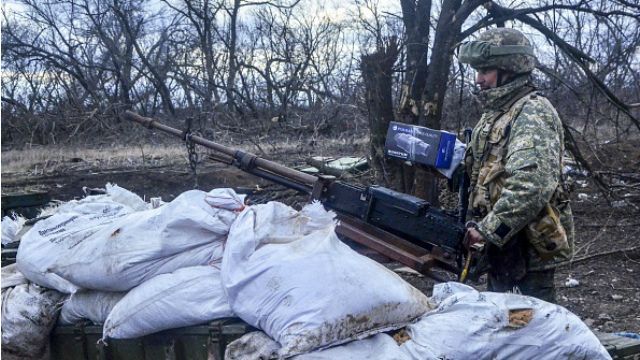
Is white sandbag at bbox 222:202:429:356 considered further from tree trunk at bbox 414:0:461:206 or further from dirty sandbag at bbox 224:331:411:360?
tree trunk at bbox 414:0:461:206

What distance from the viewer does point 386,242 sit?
140 inches

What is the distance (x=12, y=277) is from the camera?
148 inches

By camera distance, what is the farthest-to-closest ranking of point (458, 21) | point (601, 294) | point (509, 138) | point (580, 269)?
point (458, 21), point (580, 269), point (601, 294), point (509, 138)

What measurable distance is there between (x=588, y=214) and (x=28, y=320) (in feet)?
20.2

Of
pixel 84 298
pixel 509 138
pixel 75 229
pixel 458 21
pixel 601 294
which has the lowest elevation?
pixel 601 294

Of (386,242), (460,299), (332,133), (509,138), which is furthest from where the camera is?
(332,133)

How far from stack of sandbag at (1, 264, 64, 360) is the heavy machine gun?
55.1 inches

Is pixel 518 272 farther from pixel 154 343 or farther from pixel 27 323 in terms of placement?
pixel 27 323

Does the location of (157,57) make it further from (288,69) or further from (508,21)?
(508,21)

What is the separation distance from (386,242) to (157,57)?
21260mm

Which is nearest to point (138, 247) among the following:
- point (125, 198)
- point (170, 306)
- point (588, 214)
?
point (170, 306)

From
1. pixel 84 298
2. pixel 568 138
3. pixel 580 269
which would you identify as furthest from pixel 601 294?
pixel 84 298

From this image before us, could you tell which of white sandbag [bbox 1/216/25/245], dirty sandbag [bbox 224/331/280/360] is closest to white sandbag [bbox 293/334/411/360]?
dirty sandbag [bbox 224/331/280/360]

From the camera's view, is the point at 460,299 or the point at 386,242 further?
the point at 386,242
